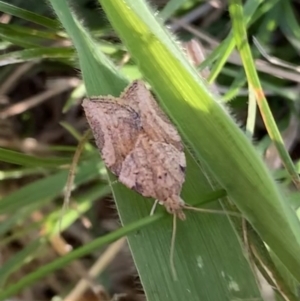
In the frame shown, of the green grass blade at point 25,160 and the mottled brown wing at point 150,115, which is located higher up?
the green grass blade at point 25,160

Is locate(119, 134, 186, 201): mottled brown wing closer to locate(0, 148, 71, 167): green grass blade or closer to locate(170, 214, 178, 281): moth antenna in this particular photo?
locate(170, 214, 178, 281): moth antenna

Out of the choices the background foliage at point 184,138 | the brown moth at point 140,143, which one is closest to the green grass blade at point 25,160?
the background foliage at point 184,138

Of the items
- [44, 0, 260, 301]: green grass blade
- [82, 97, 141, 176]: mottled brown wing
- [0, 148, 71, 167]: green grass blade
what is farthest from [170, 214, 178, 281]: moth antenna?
[0, 148, 71, 167]: green grass blade

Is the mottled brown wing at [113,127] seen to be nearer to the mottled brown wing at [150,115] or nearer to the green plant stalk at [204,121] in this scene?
the mottled brown wing at [150,115]

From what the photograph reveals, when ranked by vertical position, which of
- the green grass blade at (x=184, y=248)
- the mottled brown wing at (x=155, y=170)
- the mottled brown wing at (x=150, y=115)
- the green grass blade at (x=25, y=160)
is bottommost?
the green grass blade at (x=184, y=248)

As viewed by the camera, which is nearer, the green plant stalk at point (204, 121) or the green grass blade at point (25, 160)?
the green plant stalk at point (204, 121)

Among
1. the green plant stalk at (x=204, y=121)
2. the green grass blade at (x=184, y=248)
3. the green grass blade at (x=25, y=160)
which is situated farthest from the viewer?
the green grass blade at (x=25, y=160)

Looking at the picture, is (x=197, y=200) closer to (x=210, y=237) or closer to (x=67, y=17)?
(x=210, y=237)

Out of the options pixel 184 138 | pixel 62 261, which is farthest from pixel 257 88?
pixel 62 261

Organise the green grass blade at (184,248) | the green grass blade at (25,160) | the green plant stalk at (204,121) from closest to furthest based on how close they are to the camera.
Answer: the green plant stalk at (204,121) → the green grass blade at (184,248) → the green grass blade at (25,160)
